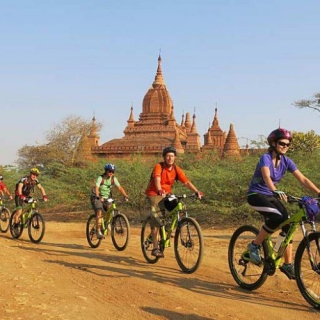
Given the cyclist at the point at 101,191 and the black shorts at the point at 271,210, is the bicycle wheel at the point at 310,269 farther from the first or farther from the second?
the cyclist at the point at 101,191

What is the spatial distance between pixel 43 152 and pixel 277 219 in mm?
45860

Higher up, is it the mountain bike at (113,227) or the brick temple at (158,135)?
the brick temple at (158,135)

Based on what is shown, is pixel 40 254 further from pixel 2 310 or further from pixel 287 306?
pixel 287 306

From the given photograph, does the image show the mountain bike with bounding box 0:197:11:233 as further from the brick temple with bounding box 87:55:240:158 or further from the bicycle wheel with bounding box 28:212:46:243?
the brick temple with bounding box 87:55:240:158

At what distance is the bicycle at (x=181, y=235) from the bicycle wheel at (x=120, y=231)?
1.33 m

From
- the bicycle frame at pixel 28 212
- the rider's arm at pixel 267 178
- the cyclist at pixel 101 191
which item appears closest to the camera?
the rider's arm at pixel 267 178

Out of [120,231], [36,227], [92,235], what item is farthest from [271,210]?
[36,227]

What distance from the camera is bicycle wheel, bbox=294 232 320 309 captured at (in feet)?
13.4

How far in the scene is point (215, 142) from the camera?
6306cm

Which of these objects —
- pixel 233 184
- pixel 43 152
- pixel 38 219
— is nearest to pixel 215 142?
pixel 43 152

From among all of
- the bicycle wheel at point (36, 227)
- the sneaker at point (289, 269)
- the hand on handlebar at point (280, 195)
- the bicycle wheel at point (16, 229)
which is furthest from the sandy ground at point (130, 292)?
the bicycle wheel at point (16, 229)

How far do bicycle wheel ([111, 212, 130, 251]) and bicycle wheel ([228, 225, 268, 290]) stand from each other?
300 cm

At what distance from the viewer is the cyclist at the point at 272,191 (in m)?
4.38

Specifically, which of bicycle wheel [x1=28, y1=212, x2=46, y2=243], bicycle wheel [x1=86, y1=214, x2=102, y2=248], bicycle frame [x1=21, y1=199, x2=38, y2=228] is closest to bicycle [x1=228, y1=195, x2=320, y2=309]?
bicycle wheel [x1=86, y1=214, x2=102, y2=248]
